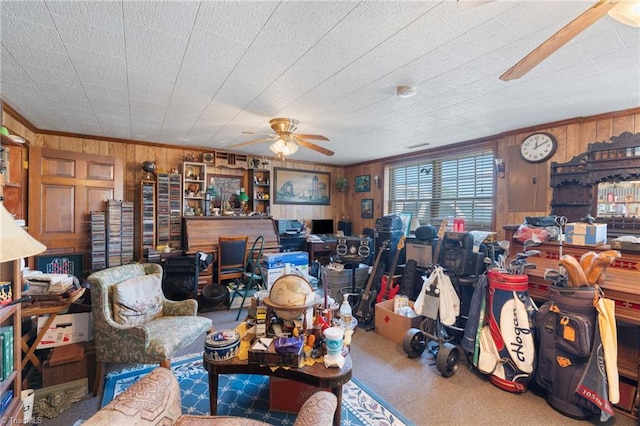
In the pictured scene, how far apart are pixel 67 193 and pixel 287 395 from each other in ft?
12.3

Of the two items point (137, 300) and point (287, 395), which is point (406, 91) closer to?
point (287, 395)

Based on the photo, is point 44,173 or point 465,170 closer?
point 44,173

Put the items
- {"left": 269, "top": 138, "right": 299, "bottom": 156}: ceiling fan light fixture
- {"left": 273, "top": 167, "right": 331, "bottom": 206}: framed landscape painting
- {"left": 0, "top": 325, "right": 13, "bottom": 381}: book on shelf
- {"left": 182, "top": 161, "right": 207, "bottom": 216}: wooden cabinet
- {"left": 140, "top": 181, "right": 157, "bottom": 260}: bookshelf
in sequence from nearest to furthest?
{"left": 0, "top": 325, "right": 13, "bottom": 381}: book on shelf, {"left": 269, "top": 138, "right": 299, "bottom": 156}: ceiling fan light fixture, {"left": 140, "top": 181, "right": 157, "bottom": 260}: bookshelf, {"left": 182, "top": 161, "right": 207, "bottom": 216}: wooden cabinet, {"left": 273, "top": 167, "right": 331, "bottom": 206}: framed landscape painting

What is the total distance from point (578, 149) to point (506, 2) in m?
2.55

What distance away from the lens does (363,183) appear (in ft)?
19.7

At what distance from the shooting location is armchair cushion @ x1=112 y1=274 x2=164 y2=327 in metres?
2.22

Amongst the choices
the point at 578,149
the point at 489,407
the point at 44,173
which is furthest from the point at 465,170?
the point at 44,173

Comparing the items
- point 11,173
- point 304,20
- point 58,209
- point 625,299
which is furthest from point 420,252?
point 58,209

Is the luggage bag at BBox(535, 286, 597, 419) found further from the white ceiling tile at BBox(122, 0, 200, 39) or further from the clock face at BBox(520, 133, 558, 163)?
the white ceiling tile at BBox(122, 0, 200, 39)

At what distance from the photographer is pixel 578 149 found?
3.08 metres

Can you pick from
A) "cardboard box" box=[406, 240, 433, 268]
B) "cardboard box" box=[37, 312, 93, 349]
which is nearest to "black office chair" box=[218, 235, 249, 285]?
"cardboard box" box=[37, 312, 93, 349]

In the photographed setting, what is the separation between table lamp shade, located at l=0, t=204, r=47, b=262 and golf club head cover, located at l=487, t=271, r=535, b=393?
9.16 ft

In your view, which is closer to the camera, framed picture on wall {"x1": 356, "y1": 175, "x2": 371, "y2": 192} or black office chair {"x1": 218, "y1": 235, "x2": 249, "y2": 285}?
black office chair {"x1": 218, "y1": 235, "x2": 249, "y2": 285}

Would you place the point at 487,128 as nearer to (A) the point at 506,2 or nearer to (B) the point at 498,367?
(A) the point at 506,2
